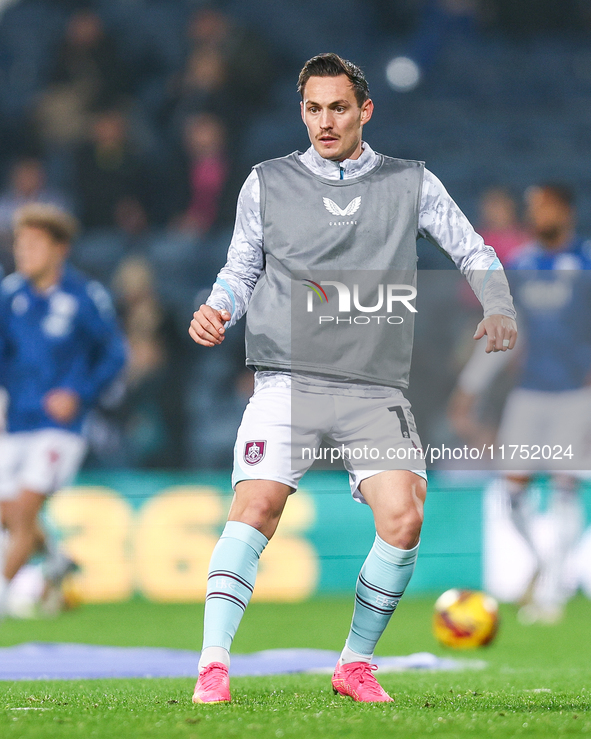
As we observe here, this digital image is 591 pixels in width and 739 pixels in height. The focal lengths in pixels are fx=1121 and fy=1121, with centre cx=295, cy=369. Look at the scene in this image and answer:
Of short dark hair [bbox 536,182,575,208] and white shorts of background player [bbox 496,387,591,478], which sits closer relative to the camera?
short dark hair [bbox 536,182,575,208]

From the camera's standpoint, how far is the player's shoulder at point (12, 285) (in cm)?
709

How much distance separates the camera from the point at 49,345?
7113 millimetres

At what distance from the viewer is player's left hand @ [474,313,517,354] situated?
329 centimetres

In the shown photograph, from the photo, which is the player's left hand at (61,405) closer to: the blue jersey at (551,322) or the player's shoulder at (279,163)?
the blue jersey at (551,322)

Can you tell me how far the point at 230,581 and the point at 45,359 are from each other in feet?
13.5

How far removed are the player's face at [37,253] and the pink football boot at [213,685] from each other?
4.31 meters

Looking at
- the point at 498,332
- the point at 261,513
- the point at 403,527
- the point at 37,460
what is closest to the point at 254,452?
the point at 261,513

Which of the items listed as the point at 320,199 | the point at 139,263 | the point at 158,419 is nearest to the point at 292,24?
the point at 139,263

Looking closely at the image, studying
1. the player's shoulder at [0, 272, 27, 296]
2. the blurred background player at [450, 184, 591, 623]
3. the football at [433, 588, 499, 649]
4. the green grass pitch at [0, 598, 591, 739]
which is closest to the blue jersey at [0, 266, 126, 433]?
the player's shoulder at [0, 272, 27, 296]

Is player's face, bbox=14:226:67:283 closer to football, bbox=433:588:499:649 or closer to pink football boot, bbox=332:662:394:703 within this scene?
football, bbox=433:588:499:649

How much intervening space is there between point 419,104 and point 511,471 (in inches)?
280

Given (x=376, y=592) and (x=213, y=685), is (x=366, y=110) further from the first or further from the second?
(x=213, y=685)

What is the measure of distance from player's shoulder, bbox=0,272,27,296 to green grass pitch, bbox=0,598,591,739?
2114 mm

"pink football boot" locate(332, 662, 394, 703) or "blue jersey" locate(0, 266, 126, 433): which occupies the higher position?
"blue jersey" locate(0, 266, 126, 433)
